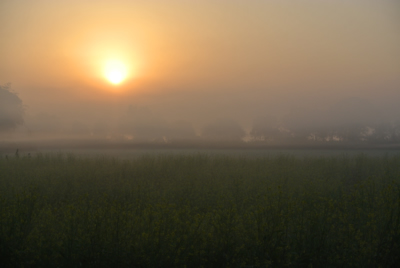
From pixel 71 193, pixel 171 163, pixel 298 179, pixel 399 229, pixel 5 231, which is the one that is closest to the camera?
pixel 399 229

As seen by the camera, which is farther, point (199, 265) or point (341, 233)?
point (341, 233)

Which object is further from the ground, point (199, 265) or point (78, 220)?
point (78, 220)

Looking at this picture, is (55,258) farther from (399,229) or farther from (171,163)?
(171,163)

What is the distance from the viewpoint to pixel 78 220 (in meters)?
4.95

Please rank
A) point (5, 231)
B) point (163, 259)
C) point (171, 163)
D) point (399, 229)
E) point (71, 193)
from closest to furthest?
point (163, 259) → point (399, 229) → point (5, 231) → point (71, 193) → point (171, 163)

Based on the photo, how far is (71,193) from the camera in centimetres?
1022

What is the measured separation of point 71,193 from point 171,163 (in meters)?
6.55

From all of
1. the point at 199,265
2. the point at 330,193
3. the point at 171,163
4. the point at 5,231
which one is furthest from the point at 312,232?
the point at 171,163

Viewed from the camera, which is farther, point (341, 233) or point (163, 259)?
point (341, 233)

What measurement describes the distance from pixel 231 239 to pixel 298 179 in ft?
28.2

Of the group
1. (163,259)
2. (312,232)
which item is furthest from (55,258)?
(312,232)

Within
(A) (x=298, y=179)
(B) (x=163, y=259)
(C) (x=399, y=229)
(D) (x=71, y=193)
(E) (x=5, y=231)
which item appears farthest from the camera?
(A) (x=298, y=179)

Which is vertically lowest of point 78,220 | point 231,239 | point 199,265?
point 199,265

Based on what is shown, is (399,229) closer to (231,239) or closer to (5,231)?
(231,239)
